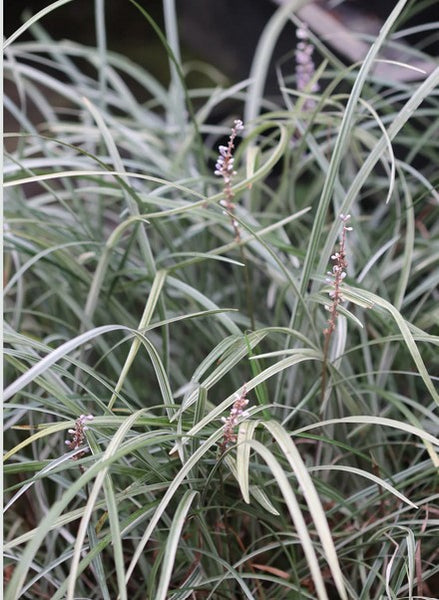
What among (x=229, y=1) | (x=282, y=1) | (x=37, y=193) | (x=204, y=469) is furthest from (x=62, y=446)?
(x=229, y=1)

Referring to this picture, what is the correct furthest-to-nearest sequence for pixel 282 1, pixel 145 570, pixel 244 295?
pixel 282 1 < pixel 244 295 < pixel 145 570

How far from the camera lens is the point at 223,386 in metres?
1.12

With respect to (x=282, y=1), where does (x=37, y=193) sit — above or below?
below

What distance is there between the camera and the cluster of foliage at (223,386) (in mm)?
708

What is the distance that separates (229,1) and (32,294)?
1405 mm

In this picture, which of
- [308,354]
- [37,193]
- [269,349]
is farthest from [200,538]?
[37,193]

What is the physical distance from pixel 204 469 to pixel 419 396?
18.9 inches

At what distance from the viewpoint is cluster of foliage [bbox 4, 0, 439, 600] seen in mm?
708

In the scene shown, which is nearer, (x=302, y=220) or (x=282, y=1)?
(x=302, y=220)

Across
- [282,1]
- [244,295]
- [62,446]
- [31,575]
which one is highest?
[282,1]

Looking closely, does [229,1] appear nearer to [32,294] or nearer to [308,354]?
[32,294]

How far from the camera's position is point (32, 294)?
1.40 meters

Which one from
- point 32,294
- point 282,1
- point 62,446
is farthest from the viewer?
point 282,1

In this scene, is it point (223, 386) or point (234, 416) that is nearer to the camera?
point (234, 416)
